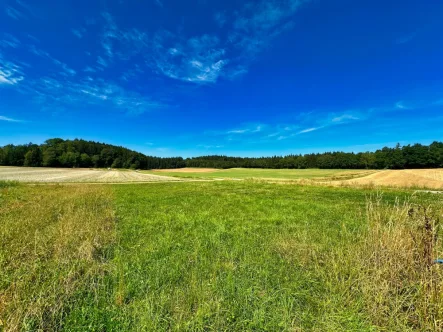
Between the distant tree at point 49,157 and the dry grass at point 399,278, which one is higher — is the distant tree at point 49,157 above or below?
above

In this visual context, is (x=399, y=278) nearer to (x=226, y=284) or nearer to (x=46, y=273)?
(x=226, y=284)

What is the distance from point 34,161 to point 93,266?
139 meters

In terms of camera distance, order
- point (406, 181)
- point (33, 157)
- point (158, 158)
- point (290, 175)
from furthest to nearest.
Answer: point (158, 158), point (33, 157), point (290, 175), point (406, 181)

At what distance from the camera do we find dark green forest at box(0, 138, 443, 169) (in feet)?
319

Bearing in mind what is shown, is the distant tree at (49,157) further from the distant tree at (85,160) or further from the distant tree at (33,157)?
the distant tree at (85,160)

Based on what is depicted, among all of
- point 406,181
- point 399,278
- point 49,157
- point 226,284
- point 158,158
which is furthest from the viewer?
point 158,158

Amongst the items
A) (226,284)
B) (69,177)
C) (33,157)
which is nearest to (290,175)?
(69,177)

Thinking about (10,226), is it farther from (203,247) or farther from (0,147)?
(0,147)

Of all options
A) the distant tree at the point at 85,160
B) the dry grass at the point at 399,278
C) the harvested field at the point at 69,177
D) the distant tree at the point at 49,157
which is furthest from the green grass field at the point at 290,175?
the distant tree at the point at 49,157

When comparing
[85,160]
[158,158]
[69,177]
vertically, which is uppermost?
[158,158]

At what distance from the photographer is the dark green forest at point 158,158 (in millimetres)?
97188

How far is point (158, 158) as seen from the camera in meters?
163

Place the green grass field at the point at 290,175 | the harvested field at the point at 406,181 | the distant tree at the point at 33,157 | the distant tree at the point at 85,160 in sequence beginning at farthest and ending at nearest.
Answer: the distant tree at the point at 85,160
the distant tree at the point at 33,157
the green grass field at the point at 290,175
the harvested field at the point at 406,181

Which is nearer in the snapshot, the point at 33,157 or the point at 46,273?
the point at 46,273
